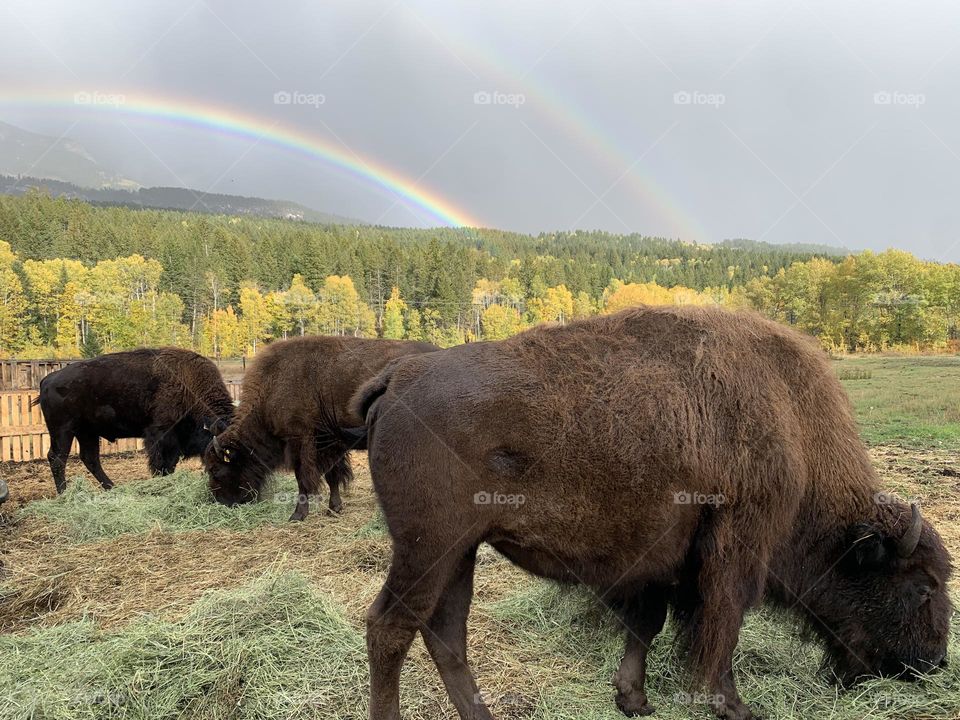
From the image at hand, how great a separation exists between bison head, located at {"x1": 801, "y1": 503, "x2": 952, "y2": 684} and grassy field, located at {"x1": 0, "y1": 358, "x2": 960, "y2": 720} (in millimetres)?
214

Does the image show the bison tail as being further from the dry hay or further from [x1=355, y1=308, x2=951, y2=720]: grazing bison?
[x1=355, y1=308, x2=951, y2=720]: grazing bison

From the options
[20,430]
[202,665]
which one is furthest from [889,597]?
[20,430]

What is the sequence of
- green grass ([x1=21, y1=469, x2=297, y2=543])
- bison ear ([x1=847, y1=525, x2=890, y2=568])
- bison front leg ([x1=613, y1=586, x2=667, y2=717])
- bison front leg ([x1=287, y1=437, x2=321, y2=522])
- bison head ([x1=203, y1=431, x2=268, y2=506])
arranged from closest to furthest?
bison ear ([x1=847, y1=525, x2=890, y2=568])
bison front leg ([x1=613, y1=586, x2=667, y2=717])
green grass ([x1=21, y1=469, x2=297, y2=543])
bison front leg ([x1=287, y1=437, x2=321, y2=522])
bison head ([x1=203, y1=431, x2=268, y2=506])

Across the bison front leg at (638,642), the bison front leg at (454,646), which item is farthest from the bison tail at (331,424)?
the bison front leg at (638,642)

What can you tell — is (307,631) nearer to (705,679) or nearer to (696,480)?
(705,679)

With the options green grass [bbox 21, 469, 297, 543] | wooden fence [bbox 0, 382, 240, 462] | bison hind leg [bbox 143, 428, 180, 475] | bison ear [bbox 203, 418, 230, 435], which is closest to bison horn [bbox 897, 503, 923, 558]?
green grass [bbox 21, 469, 297, 543]

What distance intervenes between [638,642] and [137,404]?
10.3 m

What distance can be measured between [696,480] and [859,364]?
2713cm

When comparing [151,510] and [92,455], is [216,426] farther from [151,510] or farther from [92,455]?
[92,455]

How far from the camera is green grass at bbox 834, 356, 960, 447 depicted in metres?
14.8

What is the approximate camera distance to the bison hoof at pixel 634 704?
11.6 feet

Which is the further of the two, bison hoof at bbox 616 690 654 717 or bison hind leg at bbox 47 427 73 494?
bison hind leg at bbox 47 427 73 494

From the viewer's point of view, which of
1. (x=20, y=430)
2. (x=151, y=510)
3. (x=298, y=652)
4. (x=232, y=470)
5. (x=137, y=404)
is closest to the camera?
(x=298, y=652)

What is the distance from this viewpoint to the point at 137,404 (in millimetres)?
10750
